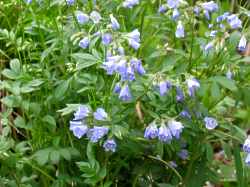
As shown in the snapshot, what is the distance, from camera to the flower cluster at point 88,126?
2010mm

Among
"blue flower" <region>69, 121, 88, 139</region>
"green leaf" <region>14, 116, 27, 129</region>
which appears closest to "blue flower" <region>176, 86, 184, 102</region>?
"blue flower" <region>69, 121, 88, 139</region>

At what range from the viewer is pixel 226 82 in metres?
2.17

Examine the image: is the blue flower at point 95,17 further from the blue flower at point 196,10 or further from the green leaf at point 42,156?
the green leaf at point 42,156

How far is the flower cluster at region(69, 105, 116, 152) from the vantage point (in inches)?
79.1

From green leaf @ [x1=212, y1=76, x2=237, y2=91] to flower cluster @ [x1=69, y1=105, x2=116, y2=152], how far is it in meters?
0.45

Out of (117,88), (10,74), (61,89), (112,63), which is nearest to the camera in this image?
(112,63)

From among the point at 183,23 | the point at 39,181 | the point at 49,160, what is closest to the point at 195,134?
the point at 183,23

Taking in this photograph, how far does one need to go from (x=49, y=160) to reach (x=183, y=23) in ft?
2.43

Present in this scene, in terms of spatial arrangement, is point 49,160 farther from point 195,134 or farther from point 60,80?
point 195,134

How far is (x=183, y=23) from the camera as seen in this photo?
2318 mm

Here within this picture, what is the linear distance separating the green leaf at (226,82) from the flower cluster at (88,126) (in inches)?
17.8

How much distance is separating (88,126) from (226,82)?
53cm

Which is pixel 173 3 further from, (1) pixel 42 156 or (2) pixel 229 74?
(1) pixel 42 156

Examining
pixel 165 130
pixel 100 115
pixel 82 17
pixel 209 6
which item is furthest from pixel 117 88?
pixel 209 6
